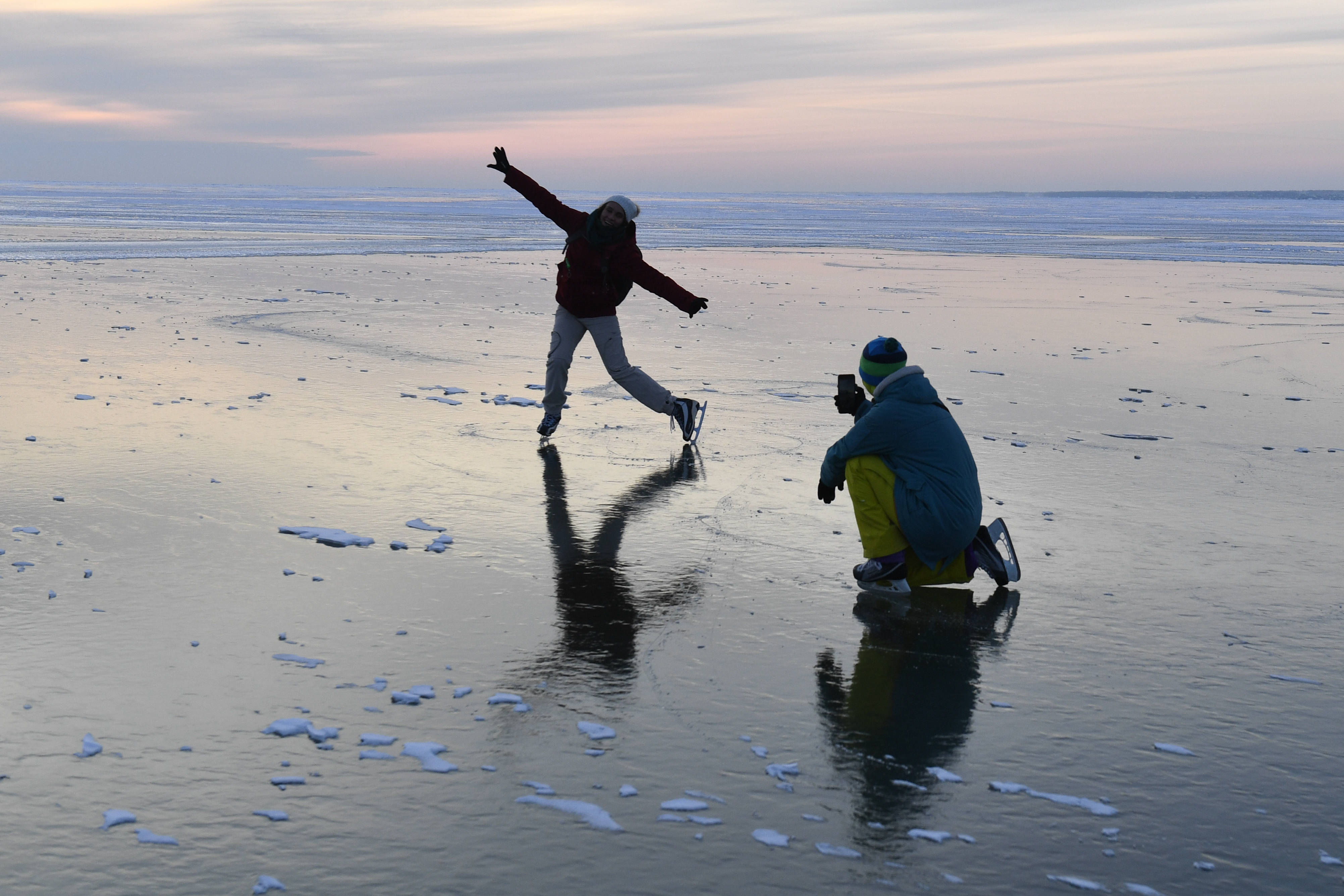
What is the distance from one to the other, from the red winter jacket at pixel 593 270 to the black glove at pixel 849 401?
2.60m

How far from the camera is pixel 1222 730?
4184 mm

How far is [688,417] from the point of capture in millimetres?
8594

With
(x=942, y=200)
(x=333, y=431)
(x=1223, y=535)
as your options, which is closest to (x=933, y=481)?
(x=1223, y=535)

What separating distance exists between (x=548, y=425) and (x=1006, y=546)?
3708 millimetres

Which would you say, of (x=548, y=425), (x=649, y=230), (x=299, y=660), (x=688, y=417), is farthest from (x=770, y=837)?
(x=649, y=230)

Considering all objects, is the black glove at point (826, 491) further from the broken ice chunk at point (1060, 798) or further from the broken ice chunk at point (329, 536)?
the broken ice chunk at point (1060, 798)

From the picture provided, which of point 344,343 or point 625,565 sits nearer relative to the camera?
point 625,565

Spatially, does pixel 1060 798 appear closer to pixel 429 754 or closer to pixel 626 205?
pixel 429 754

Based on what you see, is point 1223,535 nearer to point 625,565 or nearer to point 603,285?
point 625,565

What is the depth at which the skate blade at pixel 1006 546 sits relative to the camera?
568cm

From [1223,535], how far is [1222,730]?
2574 mm

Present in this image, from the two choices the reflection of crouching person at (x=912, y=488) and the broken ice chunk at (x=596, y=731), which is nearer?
the broken ice chunk at (x=596, y=731)

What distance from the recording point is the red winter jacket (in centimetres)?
846

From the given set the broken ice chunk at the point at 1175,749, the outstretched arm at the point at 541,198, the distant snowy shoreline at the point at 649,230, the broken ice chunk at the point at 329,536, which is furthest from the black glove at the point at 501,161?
the distant snowy shoreline at the point at 649,230
